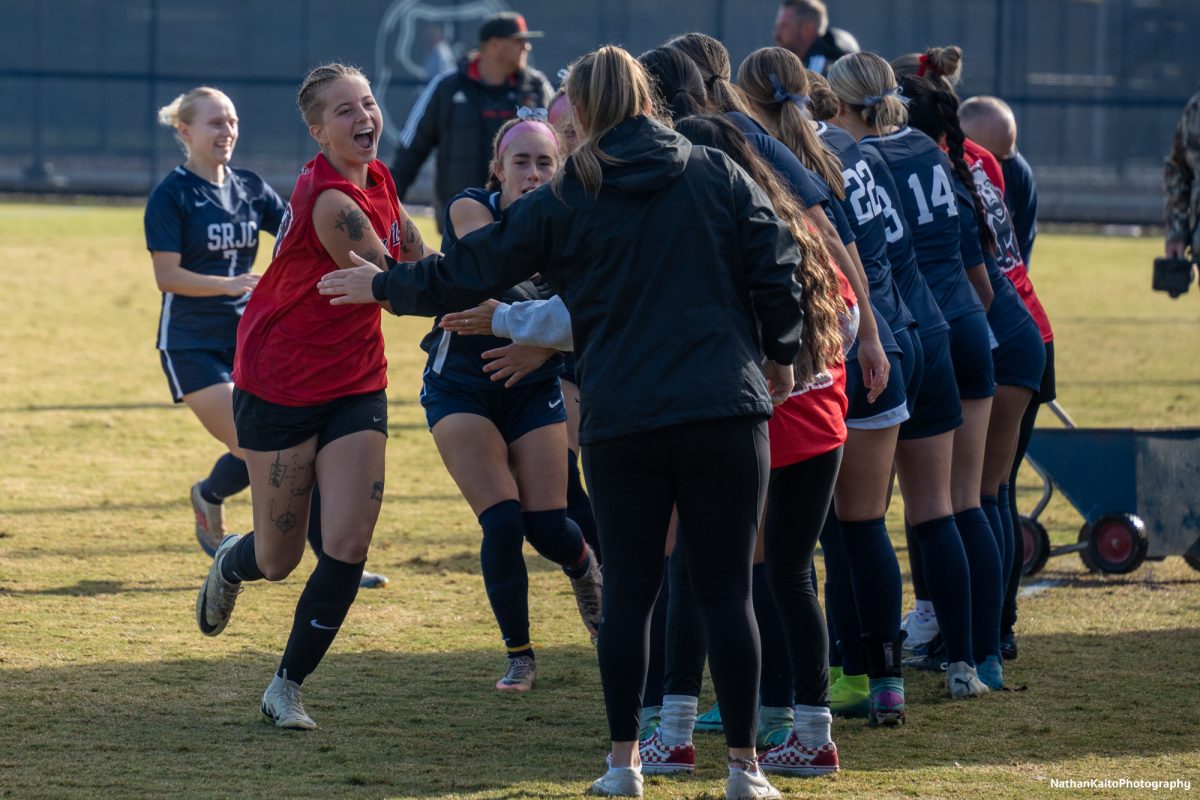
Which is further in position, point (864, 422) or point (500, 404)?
point (500, 404)

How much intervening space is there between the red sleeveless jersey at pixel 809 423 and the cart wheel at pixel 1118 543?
9.20 ft

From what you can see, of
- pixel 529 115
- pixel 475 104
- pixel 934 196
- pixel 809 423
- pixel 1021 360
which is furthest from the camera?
pixel 475 104

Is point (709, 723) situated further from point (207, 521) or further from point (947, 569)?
point (207, 521)

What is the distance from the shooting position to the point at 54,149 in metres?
24.5

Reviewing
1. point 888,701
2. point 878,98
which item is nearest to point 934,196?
point 878,98

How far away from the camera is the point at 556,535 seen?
530 cm

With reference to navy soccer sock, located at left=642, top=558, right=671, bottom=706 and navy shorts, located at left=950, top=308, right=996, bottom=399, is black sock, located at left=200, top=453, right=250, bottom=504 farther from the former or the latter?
navy shorts, located at left=950, top=308, right=996, bottom=399

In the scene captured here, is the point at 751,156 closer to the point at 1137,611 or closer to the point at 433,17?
the point at 1137,611

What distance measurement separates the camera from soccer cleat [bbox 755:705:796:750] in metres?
4.41

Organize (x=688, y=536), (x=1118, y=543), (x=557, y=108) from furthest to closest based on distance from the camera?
(x=1118, y=543) → (x=557, y=108) → (x=688, y=536)

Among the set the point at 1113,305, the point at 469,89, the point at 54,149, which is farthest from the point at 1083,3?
the point at 469,89

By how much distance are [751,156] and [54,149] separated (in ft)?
73.2

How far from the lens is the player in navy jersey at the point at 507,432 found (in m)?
5.16

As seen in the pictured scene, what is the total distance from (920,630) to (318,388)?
238 centimetres
